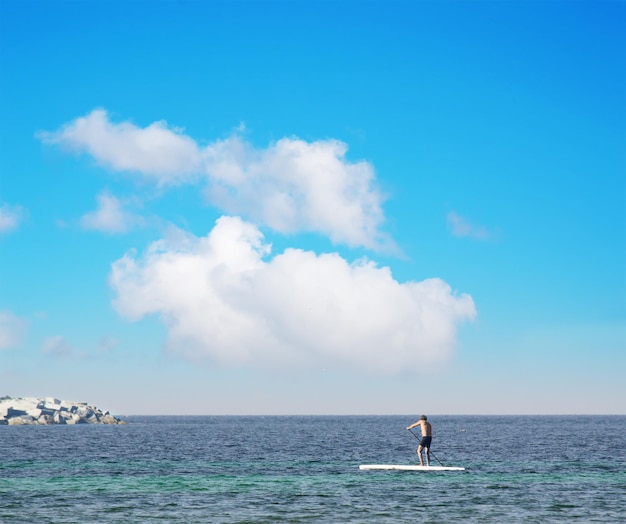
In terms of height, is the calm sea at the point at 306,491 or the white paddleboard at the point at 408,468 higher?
the white paddleboard at the point at 408,468

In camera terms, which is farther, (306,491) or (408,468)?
(408,468)

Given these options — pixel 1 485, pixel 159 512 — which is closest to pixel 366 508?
pixel 159 512

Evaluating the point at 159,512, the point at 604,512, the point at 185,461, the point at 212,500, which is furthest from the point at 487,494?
the point at 185,461

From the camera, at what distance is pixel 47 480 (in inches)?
1900

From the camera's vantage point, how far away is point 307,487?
1690 inches

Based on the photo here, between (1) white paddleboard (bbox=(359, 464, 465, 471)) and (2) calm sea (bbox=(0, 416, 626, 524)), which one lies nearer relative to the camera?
(2) calm sea (bbox=(0, 416, 626, 524))

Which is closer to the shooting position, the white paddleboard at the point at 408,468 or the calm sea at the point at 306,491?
the calm sea at the point at 306,491

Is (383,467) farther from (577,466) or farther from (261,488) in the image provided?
(577,466)

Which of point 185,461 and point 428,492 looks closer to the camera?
point 428,492

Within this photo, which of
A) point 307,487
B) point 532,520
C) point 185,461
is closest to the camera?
point 532,520

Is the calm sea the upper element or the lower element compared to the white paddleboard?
lower

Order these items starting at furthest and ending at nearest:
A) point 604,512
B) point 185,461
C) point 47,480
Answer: point 185,461
point 47,480
point 604,512

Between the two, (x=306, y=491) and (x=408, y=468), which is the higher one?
(x=408, y=468)

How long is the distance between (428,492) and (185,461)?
30358 millimetres
